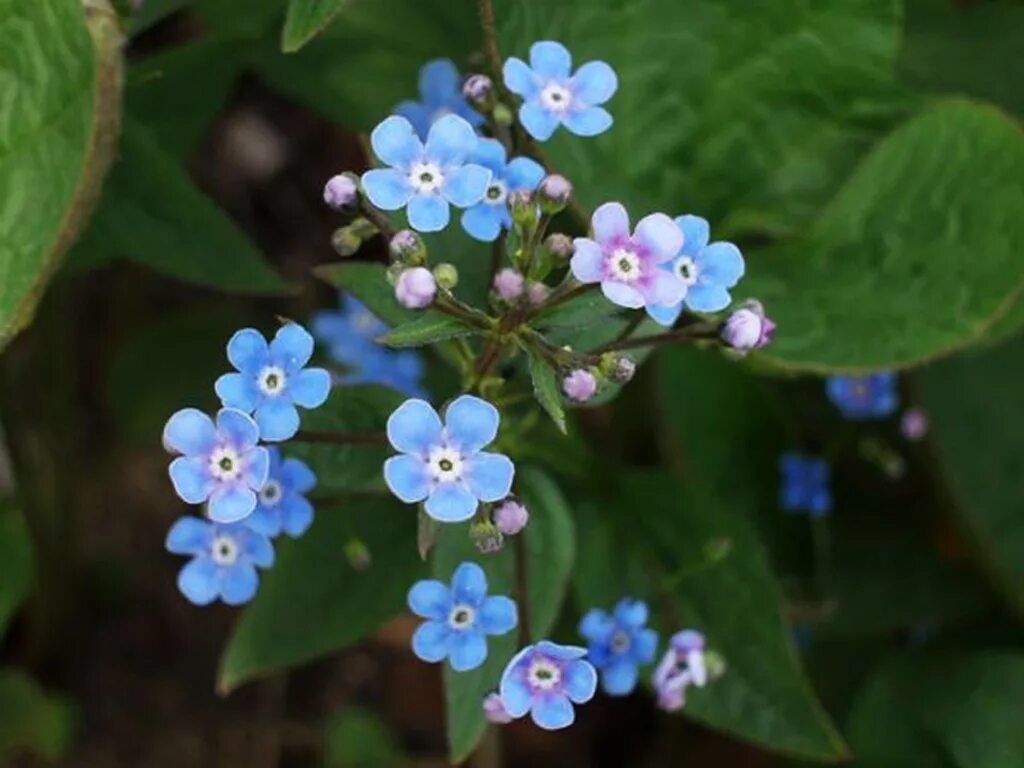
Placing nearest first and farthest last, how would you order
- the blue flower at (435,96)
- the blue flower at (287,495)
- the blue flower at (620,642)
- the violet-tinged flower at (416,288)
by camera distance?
1. the violet-tinged flower at (416,288)
2. the blue flower at (287,495)
3. the blue flower at (620,642)
4. the blue flower at (435,96)

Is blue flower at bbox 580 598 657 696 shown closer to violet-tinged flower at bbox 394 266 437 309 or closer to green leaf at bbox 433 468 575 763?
green leaf at bbox 433 468 575 763

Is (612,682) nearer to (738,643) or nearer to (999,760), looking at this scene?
(738,643)

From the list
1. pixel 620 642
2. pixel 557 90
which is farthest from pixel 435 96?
pixel 620 642

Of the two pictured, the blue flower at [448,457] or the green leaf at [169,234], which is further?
the green leaf at [169,234]

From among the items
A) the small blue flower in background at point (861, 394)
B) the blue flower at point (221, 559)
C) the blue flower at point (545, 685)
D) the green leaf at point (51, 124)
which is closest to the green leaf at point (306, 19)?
the green leaf at point (51, 124)

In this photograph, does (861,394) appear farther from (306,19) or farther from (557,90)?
(306,19)

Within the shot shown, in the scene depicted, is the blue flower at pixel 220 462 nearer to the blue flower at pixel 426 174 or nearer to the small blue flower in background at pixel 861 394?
the blue flower at pixel 426 174

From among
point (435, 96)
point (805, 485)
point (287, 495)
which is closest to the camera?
point (287, 495)
